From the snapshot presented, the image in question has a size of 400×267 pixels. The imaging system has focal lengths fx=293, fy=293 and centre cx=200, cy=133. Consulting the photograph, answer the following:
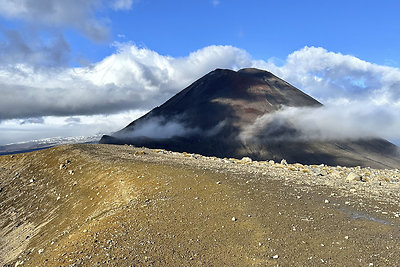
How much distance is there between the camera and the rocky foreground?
1188 centimetres

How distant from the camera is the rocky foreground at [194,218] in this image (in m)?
11.9

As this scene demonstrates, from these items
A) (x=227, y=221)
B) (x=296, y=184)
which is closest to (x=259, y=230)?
(x=227, y=221)

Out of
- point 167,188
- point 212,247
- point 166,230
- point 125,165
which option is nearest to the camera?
point 212,247

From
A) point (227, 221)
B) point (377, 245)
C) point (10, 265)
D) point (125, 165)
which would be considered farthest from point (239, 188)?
point (10, 265)

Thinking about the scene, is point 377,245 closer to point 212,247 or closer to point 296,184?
point 212,247

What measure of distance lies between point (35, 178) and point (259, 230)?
24.0 m

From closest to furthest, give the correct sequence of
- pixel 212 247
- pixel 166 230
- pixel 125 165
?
pixel 212 247
pixel 166 230
pixel 125 165

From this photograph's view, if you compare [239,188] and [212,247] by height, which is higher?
[239,188]

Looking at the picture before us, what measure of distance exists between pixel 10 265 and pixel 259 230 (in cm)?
1302

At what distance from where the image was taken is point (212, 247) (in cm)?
1234

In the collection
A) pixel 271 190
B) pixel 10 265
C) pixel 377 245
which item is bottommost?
pixel 10 265

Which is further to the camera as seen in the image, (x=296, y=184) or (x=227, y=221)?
(x=296, y=184)

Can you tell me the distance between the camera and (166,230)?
1361 centimetres

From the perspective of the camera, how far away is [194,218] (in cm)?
1476
